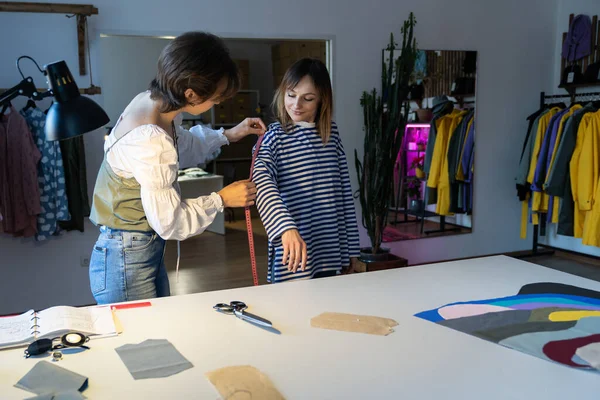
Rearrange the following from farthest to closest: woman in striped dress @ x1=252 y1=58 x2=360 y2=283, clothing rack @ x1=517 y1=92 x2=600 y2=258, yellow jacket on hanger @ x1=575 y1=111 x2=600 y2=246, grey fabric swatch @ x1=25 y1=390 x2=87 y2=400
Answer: clothing rack @ x1=517 y1=92 x2=600 y2=258 → yellow jacket on hanger @ x1=575 y1=111 x2=600 y2=246 → woman in striped dress @ x1=252 y1=58 x2=360 y2=283 → grey fabric swatch @ x1=25 y1=390 x2=87 y2=400

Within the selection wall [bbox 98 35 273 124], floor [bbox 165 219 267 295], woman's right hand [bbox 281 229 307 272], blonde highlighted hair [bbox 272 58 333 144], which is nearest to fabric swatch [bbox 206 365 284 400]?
woman's right hand [bbox 281 229 307 272]

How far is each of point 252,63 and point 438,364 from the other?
3176mm

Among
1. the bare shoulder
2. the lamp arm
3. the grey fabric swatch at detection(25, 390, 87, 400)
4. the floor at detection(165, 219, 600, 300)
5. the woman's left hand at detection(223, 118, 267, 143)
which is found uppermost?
the lamp arm

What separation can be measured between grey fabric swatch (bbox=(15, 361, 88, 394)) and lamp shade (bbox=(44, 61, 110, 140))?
561 millimetres

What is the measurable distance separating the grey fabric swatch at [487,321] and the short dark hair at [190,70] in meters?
0.86

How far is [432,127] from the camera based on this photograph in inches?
180

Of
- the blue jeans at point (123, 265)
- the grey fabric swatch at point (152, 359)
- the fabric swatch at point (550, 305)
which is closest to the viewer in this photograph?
the grey fabric swatch at point (152, 359)

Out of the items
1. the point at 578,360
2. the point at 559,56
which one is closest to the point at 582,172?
the point at 559,56

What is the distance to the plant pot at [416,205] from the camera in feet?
15.0

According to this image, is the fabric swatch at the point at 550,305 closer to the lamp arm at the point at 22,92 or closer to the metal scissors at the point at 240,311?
the metal scissors at the point at 240,311

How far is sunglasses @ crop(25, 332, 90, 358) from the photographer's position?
3.67 ft

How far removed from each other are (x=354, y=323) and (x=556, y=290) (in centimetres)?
62

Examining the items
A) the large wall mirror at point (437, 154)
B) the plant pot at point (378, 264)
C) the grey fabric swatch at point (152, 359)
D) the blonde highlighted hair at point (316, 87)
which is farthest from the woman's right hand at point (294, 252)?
the large wall mirror at point (437, 154)

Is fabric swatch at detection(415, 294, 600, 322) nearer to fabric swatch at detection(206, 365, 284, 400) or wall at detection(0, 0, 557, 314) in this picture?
fabric swatch at detection(206, 365, 284, 400)
